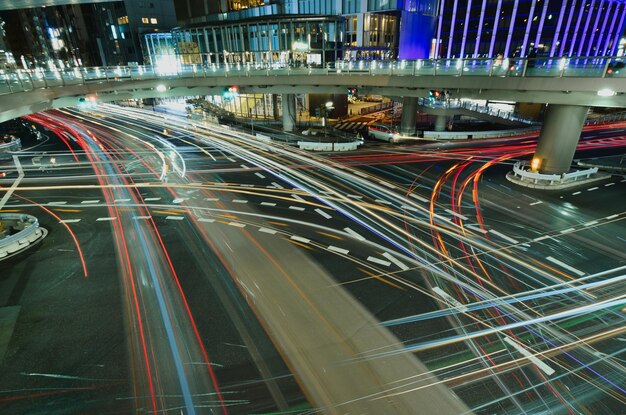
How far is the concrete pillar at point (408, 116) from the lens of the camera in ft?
109

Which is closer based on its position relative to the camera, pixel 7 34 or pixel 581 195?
pixel 581 195

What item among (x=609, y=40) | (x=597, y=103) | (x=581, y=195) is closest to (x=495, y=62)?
(x=597, y=103)

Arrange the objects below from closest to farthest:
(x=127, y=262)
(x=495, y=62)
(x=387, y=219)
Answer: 1. (x=127, y=262)
2. (x=387, y=219)
3. (x=495, y=62)

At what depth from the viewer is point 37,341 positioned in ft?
27.8

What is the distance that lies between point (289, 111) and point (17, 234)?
91.0ft

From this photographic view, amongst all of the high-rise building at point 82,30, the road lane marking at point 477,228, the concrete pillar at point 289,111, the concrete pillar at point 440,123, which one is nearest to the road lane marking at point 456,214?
the road lane marking at point 477,228

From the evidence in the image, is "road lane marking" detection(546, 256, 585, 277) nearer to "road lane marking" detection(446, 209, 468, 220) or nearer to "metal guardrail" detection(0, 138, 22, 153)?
"road lane marking" detection(446, 209, 468, 220)

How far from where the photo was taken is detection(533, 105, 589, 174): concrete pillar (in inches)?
727

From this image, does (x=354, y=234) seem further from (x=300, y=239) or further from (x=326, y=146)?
(x=326, y=146)

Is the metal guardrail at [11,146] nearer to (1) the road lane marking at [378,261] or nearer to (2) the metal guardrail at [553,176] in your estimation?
(1) the road lane marking at [378,261]

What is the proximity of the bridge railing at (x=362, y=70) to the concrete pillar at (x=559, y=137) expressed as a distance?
Answer: 97.5 inches

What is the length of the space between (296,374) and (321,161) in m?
19.0

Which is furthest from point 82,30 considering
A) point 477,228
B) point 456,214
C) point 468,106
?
point 477,228

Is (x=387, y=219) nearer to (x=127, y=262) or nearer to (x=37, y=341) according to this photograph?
(x=127, y=262)
